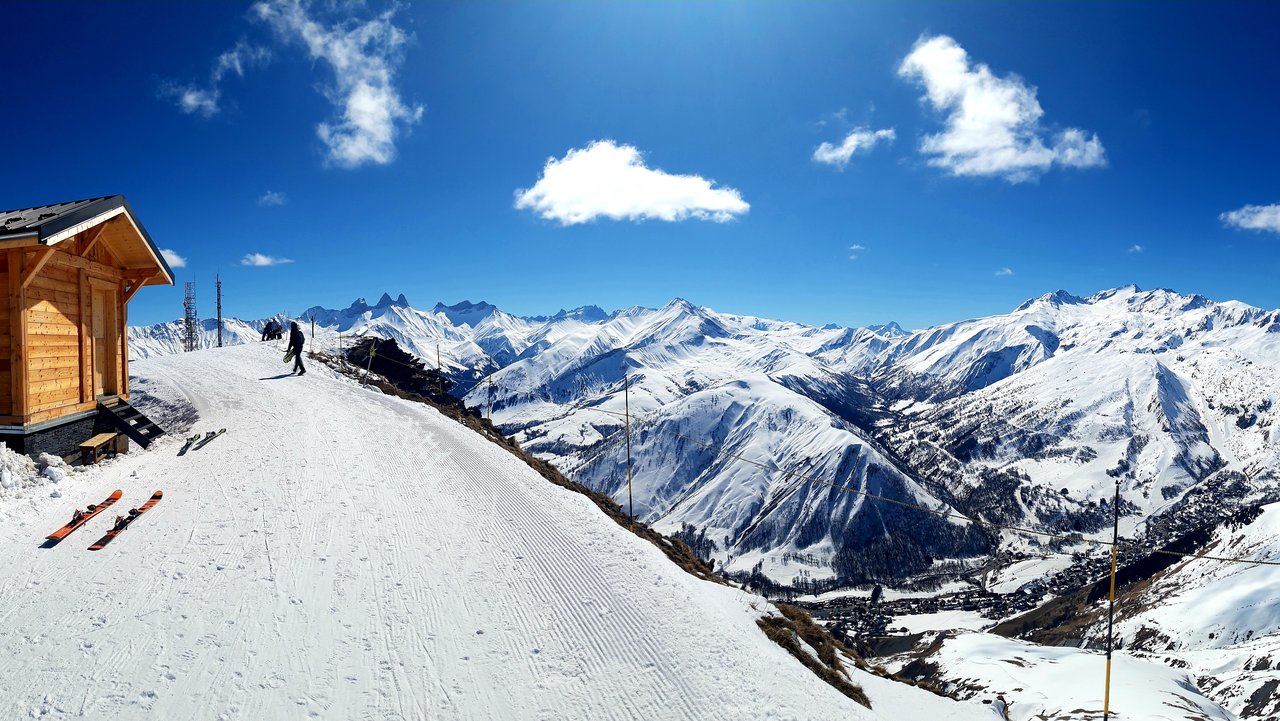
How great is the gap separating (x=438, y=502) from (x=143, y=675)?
787 centimetres

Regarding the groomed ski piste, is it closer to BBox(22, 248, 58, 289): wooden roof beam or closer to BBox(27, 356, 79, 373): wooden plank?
BBox(27, 356, 79, 373): wooden plank

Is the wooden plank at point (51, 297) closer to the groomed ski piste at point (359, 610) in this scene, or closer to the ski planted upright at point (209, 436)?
the groomed ski piste at point (359, 610)

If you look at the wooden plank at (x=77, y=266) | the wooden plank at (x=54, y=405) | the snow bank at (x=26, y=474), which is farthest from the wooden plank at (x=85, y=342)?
the snow bank at (x=26, y=474)

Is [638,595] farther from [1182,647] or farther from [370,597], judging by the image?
[1182,647]

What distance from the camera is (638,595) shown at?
12594 mm

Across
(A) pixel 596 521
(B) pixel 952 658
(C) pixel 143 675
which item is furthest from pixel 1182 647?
(C) pixel 143 675

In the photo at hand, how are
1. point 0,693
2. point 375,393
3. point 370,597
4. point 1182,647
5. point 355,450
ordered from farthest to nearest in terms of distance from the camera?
point 1182,647 → point 375,393 → point 355,450 → point 370,597 → point 0,693

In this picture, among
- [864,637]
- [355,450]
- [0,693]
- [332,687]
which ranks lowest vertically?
[864,637]

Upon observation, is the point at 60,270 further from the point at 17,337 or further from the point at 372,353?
the point at 372,353

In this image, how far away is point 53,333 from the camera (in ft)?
54.2

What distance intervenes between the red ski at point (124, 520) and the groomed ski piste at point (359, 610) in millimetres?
173

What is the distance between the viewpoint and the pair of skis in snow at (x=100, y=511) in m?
12.0

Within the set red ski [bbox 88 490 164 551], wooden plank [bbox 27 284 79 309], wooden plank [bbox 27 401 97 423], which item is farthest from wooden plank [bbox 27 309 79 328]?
red ski [bbox 88 490 164 551]

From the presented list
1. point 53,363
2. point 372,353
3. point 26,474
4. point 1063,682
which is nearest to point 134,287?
point 53,363
